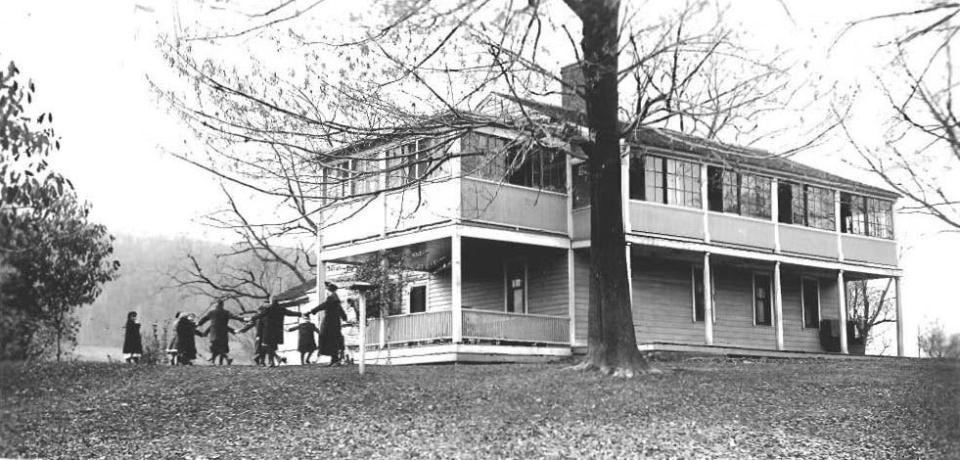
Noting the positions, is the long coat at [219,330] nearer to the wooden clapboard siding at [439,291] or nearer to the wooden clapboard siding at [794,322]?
the wooden clapboard siding at [439,291]

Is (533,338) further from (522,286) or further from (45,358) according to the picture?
(45,358)

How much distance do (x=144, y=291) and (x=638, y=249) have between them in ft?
78.8

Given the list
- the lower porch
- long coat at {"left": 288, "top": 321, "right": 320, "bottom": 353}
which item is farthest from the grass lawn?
the lower porch

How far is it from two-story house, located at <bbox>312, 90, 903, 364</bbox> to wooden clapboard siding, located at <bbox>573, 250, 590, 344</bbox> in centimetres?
4

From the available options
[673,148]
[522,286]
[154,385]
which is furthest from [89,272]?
[673,148]

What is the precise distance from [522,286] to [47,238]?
12929mm

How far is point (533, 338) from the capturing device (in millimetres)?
25672

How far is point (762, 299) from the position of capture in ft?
104

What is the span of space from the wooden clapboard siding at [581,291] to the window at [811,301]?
9.06 m

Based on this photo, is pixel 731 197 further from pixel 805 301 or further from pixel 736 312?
pixel 805 301

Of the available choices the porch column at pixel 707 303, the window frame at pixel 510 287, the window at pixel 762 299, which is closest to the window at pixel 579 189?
the window frame at pixel 510 287

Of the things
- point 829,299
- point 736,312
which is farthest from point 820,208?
point 736,312

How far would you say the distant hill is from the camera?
120 feet

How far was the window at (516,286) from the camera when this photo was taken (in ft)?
93.1
